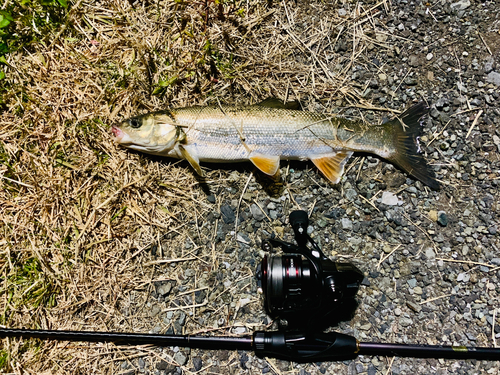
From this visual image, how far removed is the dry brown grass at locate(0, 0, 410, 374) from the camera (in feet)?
10.6

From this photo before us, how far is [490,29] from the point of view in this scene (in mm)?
3393

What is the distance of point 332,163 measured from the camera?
10.7 ft

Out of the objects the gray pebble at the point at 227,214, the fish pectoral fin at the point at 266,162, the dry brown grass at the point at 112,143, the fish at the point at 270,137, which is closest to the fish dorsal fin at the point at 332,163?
the fish at the point at 270,137

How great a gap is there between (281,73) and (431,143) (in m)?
1.60

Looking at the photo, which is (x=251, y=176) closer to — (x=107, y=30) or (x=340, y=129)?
(x=340, y=129)

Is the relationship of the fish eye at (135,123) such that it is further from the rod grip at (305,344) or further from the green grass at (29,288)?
the rod grip at (305,344)

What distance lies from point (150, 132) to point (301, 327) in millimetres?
2202

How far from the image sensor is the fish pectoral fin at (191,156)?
10.4ft

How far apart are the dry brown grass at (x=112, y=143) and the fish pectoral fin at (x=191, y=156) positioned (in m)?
0.22

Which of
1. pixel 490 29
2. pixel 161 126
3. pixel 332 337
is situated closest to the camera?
pixel 332 337

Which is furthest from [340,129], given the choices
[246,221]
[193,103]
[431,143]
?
[193,103]

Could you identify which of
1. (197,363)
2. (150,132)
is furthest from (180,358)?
(150,132)

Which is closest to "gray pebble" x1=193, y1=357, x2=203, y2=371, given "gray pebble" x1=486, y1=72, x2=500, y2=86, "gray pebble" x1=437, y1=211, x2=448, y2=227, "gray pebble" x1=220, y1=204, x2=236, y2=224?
"gray pebble" x1=220, y1=204, x2=236, y2=224

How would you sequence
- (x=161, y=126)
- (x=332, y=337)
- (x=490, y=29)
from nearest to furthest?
(x=332, y=337), (x=161, y=126), (x=490, y=29)
